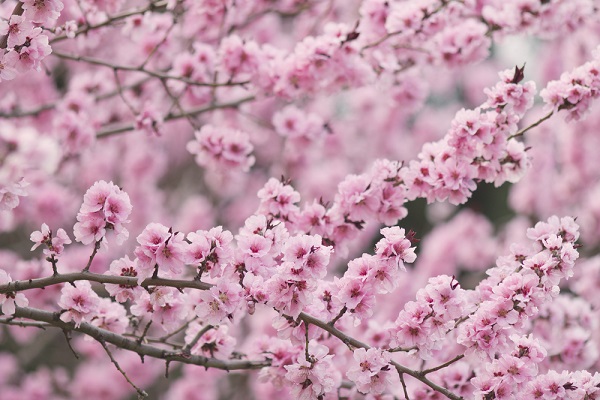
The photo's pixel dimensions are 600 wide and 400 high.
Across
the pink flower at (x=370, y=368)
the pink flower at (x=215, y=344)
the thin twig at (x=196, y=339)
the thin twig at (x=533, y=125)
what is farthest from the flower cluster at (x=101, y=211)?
the thin twig at (x=533, y=125)

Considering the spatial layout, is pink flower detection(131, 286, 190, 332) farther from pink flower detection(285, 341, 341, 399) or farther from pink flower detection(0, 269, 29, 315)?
pink flower detection(285, 341, 341, 399)

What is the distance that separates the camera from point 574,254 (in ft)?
9.02

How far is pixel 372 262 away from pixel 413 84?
2436 millimetres

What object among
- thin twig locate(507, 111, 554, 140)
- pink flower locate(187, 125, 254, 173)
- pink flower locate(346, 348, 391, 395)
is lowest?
pink flower locate(346, 348, 391, 395)

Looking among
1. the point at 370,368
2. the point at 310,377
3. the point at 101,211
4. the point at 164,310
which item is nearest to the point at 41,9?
the point at 101,211

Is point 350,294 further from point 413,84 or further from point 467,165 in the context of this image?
point 413,84

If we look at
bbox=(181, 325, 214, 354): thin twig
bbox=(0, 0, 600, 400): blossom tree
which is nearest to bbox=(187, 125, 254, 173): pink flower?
bbox=(0, 0, 600, 400): blossom tree

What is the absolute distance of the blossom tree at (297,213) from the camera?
105 inches

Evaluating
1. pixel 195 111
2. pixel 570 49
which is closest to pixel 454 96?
pixel 570 49

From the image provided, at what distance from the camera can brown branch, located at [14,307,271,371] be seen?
2.81 m

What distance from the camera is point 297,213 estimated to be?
129 inches

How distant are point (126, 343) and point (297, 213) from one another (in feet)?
3.23

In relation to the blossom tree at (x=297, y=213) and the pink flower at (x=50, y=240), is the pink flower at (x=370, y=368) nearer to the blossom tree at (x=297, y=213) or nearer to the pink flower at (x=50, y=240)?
the blossom tree at (x=297, y=213)

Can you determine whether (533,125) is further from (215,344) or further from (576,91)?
(215,344)
